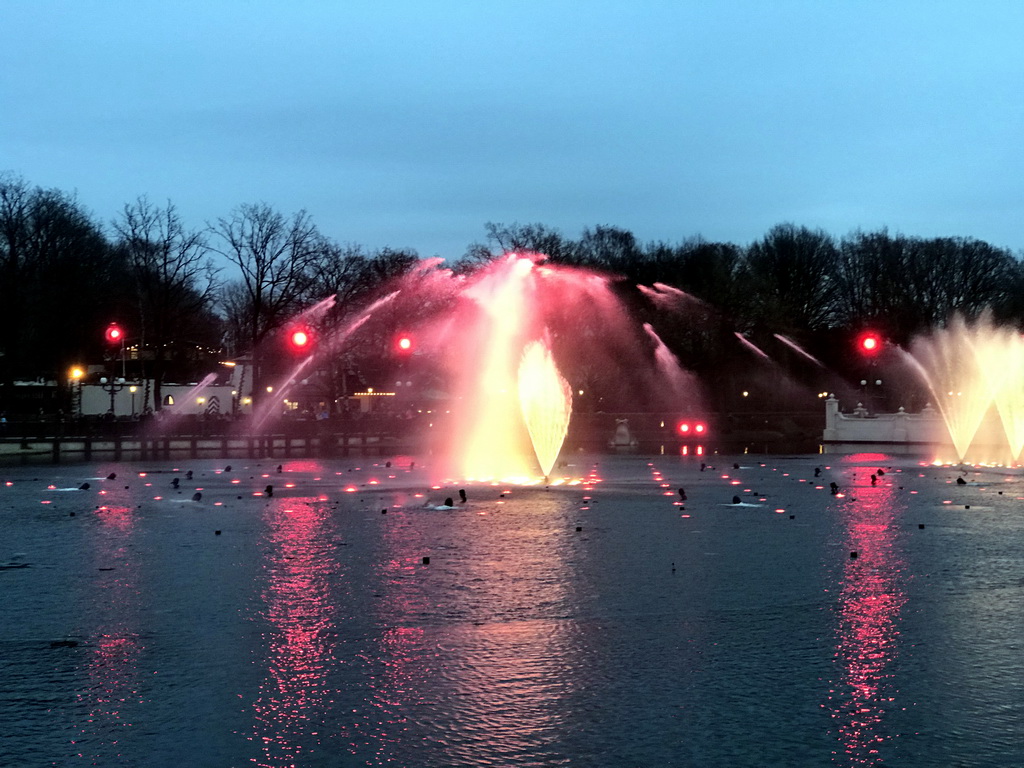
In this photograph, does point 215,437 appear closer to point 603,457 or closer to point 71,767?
point 603,457

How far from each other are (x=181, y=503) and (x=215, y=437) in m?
29.2

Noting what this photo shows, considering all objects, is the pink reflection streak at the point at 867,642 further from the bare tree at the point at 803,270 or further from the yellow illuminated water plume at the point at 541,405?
the bare tree at the point at 803,270

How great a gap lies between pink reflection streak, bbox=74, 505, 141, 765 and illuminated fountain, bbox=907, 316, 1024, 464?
109 ft

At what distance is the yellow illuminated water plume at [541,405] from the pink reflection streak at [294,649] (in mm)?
25237

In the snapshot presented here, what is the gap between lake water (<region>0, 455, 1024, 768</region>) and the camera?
685cm

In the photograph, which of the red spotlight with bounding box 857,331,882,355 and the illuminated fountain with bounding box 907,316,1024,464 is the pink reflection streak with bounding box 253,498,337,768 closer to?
the red spotlight with bounding box 857,331,882,355

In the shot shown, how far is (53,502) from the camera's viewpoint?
23703 mm

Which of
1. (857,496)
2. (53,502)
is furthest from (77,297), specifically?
(857,496)

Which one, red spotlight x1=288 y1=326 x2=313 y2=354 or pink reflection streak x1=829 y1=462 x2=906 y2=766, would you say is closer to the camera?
pink reflection streak x1=829 y1=462 x2=906 y2=766

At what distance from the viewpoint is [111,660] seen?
8914 millimetres

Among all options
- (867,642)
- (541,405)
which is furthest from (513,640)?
(541,405)

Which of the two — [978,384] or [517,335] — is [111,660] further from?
[978,384]

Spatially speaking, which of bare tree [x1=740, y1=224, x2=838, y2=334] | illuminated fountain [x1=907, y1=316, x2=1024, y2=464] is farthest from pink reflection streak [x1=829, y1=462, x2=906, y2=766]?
bare tree [x1=740, y1=224, x2=838, y2=334]

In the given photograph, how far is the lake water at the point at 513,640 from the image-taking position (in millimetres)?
6848
